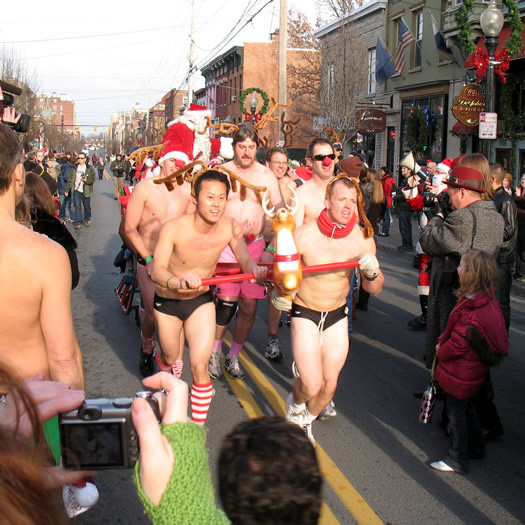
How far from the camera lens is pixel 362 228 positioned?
5.12 metres

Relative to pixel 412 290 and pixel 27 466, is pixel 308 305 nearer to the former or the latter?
pixel 27 466

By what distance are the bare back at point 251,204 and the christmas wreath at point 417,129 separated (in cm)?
1889

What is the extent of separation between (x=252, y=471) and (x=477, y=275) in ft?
11.6

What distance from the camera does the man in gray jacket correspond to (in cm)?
543

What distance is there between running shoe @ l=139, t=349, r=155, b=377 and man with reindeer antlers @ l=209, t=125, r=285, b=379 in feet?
1.95

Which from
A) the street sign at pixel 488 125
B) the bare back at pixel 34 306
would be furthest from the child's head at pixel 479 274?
the street sign at pixel 488 125

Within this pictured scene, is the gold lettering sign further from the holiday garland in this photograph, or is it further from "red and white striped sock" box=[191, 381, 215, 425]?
"red and white striped sock" box=[191, 381, 215, 425]

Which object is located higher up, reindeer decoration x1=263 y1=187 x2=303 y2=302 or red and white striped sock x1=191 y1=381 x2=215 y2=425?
reindeer decoration x1=263 y1=187 x2=303 y2=302

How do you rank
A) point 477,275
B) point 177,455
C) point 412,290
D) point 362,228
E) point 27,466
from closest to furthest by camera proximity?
point 27,466 < point 177,455 < point 477,275 < point 362,228 < point 412,290

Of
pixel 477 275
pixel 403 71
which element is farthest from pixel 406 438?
pixel 403 71

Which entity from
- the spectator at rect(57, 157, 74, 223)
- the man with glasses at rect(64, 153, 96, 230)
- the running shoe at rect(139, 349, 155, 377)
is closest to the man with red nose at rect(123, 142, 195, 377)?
the running shoe at rect(139, 349, 155, 377)

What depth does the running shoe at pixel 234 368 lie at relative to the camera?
6566 mm

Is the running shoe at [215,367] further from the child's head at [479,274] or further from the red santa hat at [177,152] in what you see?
the child's head at [479,274]

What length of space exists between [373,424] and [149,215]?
2.87 m
